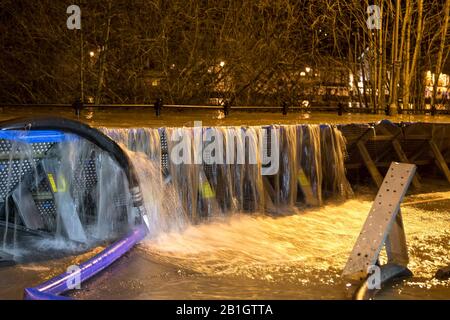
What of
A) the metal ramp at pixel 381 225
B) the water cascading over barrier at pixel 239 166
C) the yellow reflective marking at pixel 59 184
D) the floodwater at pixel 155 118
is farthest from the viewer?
the floodwater at pixel 155 118

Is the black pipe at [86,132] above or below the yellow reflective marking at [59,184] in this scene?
above

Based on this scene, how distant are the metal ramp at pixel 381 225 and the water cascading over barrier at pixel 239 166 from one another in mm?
3141

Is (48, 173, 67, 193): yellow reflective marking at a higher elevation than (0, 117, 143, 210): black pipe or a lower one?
lower

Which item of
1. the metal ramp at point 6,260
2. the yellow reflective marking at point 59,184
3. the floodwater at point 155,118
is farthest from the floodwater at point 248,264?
the floodwater at point 155,118

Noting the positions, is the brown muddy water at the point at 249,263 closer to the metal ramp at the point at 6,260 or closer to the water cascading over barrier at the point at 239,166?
the metal ramp at the point at 6,260

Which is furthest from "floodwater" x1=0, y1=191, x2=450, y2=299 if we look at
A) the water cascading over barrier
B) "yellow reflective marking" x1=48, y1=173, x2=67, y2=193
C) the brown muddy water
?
"yellow reflective marking" x1=48, y1=173, x2=67, y2=193

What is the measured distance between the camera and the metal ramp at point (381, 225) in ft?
18.6

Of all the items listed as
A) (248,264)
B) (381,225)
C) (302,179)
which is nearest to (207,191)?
(302,179)

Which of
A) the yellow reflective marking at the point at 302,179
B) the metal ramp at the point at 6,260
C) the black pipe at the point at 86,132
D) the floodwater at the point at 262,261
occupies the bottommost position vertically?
the floodwater at the point at 262,261

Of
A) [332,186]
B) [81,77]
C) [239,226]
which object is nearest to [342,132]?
[332,186]

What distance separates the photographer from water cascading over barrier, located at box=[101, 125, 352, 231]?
27.8 feet

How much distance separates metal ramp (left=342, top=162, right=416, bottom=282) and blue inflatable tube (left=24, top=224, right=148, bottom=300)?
2612mm

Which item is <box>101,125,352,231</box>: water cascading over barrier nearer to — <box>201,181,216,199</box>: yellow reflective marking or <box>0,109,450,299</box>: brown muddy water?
<box>201,181,216,199</box>: yellow reflective marking
